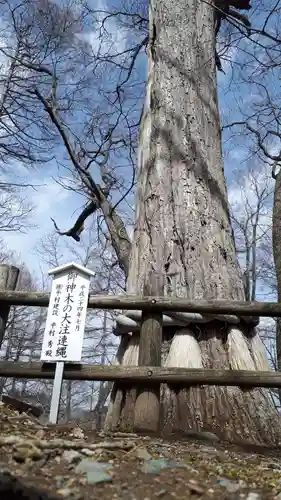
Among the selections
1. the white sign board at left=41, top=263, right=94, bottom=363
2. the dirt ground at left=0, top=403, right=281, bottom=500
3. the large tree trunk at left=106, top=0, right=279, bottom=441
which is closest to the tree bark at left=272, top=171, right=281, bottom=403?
the large tree trunk at left=106, top=0, right=279, bottom=441

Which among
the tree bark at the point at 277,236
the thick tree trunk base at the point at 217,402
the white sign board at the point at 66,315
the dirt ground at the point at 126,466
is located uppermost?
the tree bark at the point at 277,236

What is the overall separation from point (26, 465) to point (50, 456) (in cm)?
15

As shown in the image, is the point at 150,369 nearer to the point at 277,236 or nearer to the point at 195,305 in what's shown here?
the point at 195,305

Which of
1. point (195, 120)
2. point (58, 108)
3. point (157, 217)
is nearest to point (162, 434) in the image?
point (157, 217)

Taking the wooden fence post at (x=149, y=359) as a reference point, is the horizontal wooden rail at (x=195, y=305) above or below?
above

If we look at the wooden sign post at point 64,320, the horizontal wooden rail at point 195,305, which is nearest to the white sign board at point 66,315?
the wooden sign post at point 64,320

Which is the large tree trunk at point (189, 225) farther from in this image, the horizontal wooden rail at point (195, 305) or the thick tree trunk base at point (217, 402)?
the horizontal wooden rail at point (195, 305)

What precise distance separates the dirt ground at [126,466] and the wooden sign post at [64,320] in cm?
61

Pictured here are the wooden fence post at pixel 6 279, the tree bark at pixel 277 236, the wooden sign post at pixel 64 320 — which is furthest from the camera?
the tree bark at pixel 277 236

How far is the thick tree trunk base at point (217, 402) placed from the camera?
2.99 meters

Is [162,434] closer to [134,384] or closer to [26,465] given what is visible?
[134,384]

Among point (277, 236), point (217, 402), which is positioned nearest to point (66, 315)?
point (217, 402)

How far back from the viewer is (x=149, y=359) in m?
3.04

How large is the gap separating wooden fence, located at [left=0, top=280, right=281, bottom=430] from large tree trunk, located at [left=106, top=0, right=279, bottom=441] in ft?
0.64
